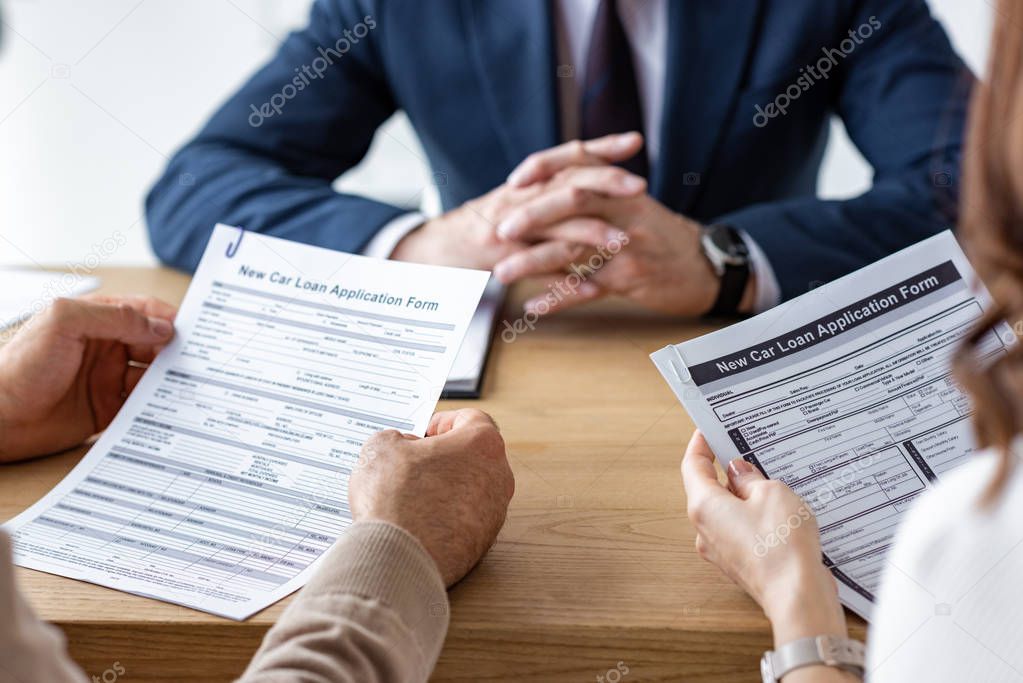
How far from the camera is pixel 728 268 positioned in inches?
43.8

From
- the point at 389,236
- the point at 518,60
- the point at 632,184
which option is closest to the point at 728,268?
the point at 632,184

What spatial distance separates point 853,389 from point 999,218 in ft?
0.88

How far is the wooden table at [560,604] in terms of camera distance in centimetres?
59

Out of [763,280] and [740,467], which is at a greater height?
[740,467]

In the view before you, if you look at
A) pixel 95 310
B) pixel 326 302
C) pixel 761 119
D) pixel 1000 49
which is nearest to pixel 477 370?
pixel 326 302

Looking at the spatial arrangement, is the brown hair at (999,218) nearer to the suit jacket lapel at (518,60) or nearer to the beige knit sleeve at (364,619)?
the beige knit sleeve at (364,619)

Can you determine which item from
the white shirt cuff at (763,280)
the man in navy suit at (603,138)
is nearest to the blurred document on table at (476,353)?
the man in navy suit at (603,138)

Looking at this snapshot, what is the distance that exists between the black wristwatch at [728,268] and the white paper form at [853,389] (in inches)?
16.2

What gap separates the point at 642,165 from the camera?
1.48 metres

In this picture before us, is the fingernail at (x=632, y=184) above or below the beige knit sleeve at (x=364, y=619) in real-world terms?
below

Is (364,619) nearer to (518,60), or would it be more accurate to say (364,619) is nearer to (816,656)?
(816,656)

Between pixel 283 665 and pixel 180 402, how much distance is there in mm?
337

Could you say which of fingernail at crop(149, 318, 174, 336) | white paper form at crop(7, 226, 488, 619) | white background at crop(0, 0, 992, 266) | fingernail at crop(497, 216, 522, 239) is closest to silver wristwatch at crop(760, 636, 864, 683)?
white paper form at crop(7, 226, 488, 619)

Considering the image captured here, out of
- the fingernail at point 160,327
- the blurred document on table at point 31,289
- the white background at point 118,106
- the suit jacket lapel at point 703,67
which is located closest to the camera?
the fingernail at point 160,327
